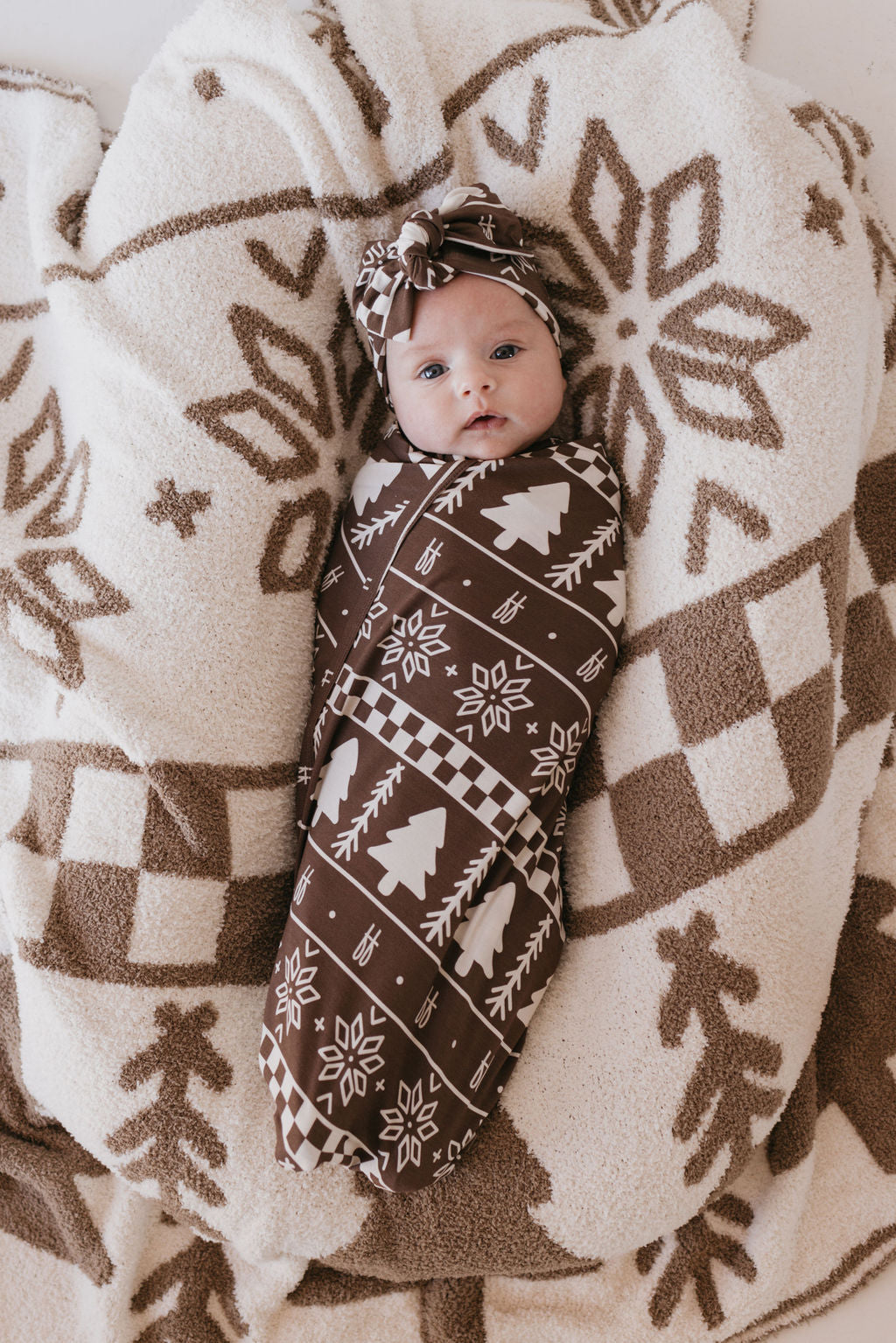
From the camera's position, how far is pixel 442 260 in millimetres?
1021

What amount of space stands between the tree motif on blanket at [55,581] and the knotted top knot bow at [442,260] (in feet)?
1.24

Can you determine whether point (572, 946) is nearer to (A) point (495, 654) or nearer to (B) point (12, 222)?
(A) point (495, 654)

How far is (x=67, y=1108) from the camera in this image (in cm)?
100

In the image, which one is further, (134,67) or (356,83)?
(134,67)

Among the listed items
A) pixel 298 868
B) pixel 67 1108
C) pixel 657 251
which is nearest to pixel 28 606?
pixel 298 868

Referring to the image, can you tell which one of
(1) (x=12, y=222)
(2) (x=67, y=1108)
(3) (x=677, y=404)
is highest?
(3) (x=677, y=404)

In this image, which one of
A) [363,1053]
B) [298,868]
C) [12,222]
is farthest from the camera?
[12,222]

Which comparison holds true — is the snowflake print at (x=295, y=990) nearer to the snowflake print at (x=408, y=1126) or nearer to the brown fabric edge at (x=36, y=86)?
the snowflake print at (x=408, y=1126)

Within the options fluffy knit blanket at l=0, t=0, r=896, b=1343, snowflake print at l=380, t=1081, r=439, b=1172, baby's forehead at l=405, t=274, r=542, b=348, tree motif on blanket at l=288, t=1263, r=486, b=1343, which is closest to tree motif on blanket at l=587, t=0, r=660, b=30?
fluffy knit blanket at l=0, t=0, r=896, b=1343

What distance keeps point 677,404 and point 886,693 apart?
15.9 inches

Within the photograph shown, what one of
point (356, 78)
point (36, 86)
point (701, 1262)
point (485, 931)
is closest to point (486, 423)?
point (356, 78)

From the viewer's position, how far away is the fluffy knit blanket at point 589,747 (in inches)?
38.4

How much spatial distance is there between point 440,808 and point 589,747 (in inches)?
8.1

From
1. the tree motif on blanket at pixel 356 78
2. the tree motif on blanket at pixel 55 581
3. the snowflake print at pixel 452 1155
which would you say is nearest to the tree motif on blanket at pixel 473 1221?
the snowflake print at pixel 452 1155
